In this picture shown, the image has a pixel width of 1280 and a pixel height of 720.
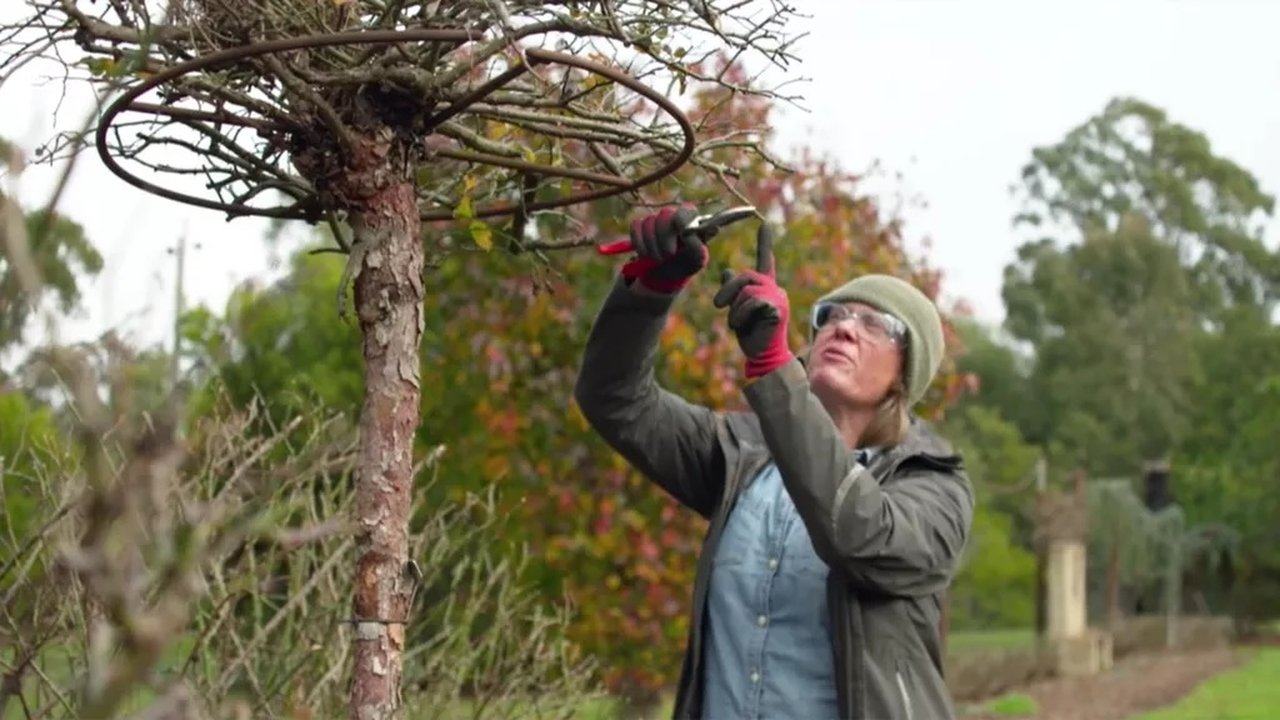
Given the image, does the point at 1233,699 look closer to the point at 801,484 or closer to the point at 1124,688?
the point at 1124,688

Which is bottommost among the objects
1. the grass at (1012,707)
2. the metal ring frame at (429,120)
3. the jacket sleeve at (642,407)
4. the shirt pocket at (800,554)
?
the grass at (1012,707)

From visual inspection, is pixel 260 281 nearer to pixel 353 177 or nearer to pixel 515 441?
pixel 353 177

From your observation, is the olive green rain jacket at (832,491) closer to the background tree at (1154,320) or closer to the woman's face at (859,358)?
the woman's face at (859,358)

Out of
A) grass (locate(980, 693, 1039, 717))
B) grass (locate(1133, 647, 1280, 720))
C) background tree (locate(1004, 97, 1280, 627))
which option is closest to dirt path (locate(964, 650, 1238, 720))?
grass (locate(980, 693, 1039, 717))

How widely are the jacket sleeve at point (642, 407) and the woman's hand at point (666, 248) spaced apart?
0.05 meters

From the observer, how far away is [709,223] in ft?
9.03

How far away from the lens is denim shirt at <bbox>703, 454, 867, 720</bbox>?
2.82 meters

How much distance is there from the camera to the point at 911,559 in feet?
8.96

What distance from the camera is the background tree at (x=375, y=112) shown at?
236 cm

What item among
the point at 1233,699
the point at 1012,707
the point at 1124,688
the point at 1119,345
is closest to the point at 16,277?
the point at 1012,707

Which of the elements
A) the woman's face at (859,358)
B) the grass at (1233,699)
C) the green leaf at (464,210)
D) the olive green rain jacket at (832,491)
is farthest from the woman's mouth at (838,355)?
the grass at (1233,699)

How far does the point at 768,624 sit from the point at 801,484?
0.32 meters

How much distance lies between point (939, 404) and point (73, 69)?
757 cm

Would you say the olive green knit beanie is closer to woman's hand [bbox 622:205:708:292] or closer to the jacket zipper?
woman's hand [bbox 622:205:708:292]
